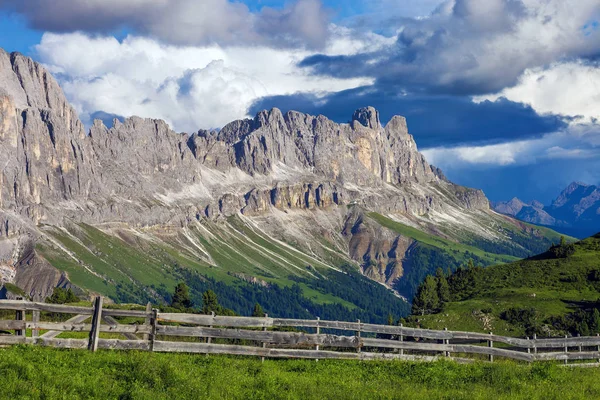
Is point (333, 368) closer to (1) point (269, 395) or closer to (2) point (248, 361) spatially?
(2) point (248, 361)

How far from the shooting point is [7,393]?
19453 millimetres

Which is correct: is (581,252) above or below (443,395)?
above

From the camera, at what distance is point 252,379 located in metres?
24.1

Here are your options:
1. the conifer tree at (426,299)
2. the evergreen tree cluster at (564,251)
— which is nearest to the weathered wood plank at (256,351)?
the conifer tree at (426,299)

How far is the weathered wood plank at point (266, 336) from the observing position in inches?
1122

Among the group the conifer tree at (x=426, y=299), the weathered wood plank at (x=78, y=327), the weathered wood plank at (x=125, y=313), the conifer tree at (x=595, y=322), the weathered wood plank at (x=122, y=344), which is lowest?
the weathered wood plank at (x=122, y=344)

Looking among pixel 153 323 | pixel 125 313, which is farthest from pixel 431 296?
pixel 125 313

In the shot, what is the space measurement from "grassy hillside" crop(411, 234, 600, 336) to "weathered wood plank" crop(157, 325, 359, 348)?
95.8m

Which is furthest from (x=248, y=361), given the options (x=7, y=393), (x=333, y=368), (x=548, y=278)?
(x=548, y=278)

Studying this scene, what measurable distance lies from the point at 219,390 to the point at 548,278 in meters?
150

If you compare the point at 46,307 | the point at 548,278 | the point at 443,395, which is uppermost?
the point at 548,278

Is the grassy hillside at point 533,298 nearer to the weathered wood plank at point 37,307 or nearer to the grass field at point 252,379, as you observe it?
the grass field at point 252,379

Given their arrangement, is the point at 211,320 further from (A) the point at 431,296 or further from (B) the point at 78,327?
(A) the point at 431,296

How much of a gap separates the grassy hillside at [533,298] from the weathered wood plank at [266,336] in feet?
314
